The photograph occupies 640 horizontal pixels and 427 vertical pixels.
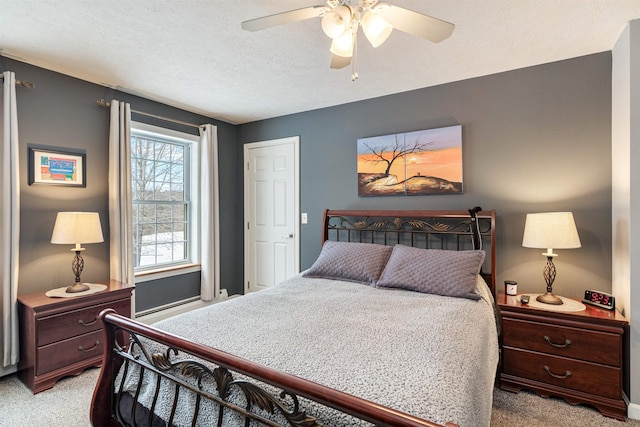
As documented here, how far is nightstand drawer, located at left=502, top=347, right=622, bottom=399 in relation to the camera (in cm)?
199

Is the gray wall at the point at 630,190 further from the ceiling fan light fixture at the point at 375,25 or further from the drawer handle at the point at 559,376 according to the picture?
the ceiling fan light fixture at the point at 375,25

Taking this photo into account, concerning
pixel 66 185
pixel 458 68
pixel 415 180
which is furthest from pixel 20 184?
pixel 458 68

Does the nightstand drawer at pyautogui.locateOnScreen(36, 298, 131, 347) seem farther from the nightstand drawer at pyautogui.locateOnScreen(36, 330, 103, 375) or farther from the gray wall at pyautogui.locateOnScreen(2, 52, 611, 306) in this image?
the gray wall at pyautogui.locateOnScreen(2, 52, 611, 306)

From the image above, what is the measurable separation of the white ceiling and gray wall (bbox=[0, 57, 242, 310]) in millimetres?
116

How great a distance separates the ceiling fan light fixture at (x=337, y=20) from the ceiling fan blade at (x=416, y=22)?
15 cm

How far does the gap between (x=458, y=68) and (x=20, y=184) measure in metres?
3.60

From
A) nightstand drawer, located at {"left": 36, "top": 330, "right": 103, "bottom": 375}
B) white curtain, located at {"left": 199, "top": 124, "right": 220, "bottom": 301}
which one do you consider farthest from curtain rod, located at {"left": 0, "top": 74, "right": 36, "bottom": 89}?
nightstand drawer, located at {"left": 36, "top": 330, "right": 103, "bottom": 375}

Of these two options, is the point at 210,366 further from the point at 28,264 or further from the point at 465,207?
the point at 465,207

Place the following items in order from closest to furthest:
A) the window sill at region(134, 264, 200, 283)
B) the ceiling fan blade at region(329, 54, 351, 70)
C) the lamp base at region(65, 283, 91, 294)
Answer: the ceiling fan blade at region(329, 54, 351, 70) → the lamp base at region(65, 283, 91, 294) → the window sill at region(134, 264, 200, 283)

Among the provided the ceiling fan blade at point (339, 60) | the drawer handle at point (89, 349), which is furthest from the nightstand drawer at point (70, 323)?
the ceiling fan blade at point (339, 60)

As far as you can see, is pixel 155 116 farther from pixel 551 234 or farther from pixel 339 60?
pixel 551 234

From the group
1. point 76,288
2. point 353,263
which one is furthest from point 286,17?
point 76,288

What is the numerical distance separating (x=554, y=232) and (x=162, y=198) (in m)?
3.68

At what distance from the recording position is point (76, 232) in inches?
95.3
